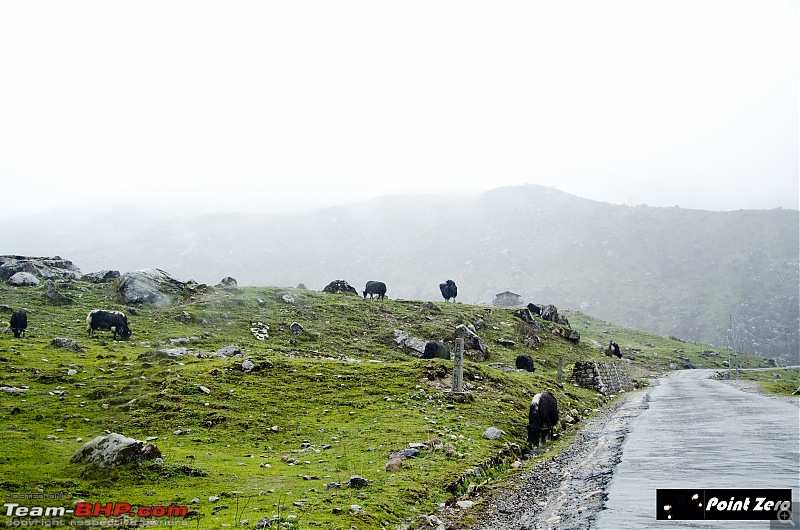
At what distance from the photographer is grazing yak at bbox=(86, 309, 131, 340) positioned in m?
33.3

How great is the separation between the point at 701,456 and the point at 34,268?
57.6 m

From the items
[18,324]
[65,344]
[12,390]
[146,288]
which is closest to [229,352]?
[65,344]

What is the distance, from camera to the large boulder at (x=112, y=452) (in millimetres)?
12430

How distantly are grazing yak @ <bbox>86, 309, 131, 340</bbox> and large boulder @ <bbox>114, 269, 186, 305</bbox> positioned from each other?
9407 millimetres

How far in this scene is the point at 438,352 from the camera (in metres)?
36.6

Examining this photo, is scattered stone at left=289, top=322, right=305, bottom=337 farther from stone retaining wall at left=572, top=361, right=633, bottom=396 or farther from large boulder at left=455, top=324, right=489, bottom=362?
stone retaining wall at left=572, top=361, right=633, bottom=396

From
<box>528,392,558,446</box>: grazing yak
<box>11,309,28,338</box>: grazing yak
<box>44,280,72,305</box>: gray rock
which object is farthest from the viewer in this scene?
<box>44,280,72,305</box>: gray rock

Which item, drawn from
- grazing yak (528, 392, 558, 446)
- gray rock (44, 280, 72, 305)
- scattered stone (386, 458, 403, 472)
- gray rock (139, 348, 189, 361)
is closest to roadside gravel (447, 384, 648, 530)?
grazing yak (528, 392, 558, 446)

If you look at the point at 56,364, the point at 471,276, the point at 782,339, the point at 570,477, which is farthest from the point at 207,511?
the point at 471,276

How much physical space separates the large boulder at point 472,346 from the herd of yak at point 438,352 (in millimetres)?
3283

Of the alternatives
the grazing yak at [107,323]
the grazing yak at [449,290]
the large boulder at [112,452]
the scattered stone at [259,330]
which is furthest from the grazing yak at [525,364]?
the large boulder at [112,452]

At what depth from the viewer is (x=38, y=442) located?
47.0ft

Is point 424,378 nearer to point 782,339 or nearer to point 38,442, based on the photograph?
point 38,442

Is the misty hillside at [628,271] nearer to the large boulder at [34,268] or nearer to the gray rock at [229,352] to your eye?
the large boulder at [34,268]
